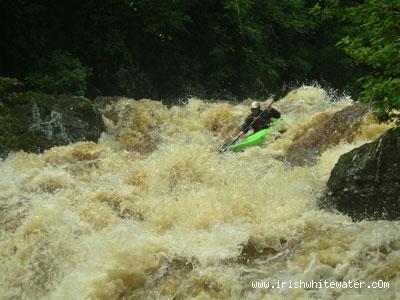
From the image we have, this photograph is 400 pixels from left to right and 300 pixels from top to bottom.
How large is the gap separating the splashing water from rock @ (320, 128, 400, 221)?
36cm

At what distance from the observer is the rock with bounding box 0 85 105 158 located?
30.4 ft

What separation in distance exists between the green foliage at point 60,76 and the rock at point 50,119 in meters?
1.09

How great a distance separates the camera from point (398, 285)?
404cm

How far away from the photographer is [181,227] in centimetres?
588

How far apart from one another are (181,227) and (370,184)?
7.25 feet

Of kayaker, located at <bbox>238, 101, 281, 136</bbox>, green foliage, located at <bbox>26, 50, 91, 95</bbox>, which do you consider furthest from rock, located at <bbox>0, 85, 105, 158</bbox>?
kayaker, located at <bbox>238, 101, 281, 136</bbox>

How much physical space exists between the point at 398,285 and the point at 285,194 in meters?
2.60

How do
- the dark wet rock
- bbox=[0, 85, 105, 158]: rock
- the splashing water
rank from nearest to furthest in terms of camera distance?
the splashing water
the dark wet rock
bbox=[0, 85, 105, 158]: rock

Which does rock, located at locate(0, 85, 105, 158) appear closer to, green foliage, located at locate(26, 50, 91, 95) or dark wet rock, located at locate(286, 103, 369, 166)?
green foliage, located at locate(26, 50, 91, 95)

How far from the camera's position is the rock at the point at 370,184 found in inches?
221

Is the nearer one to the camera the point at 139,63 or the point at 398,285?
the point at 398,285

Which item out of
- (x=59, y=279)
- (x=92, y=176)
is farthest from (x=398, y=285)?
(x=92, y=176)

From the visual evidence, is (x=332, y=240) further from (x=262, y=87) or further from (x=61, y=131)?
(x=262, y=87)

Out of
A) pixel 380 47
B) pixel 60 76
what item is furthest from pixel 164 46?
pixel 380 47
